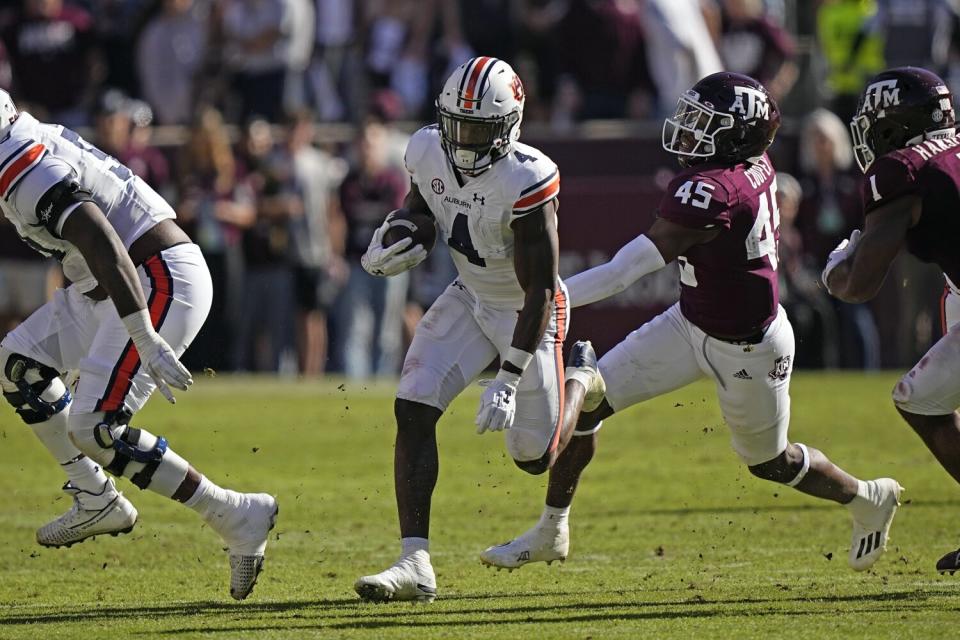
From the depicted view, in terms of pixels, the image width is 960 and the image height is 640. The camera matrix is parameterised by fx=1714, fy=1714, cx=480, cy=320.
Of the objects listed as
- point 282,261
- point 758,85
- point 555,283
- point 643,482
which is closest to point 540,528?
point 555,283

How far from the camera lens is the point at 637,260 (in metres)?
6.36

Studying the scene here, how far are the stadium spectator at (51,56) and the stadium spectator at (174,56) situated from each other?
521mm

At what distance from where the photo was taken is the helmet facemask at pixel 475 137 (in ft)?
20.3

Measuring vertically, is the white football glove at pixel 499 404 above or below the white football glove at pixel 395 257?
below

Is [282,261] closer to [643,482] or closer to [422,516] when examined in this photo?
[643,482]

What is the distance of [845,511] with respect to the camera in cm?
842

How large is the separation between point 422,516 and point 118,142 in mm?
8135

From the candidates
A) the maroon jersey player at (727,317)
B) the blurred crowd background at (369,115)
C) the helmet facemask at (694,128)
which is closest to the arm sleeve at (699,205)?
the maroon jersey player at (727,317)

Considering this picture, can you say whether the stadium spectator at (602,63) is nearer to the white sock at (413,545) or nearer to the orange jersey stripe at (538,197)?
the orange jersey stripe at (538,197)

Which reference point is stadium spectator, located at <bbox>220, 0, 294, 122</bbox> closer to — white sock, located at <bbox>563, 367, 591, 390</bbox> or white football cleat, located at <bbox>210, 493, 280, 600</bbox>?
white sock, located at <bbox>563, 367, 591, 390</bbox>

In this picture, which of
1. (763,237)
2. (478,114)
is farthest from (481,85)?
(763,237)

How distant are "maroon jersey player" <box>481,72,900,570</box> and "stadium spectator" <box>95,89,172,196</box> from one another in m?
7.37

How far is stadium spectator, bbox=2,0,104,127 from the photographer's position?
15.0m

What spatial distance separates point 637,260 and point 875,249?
871mm
